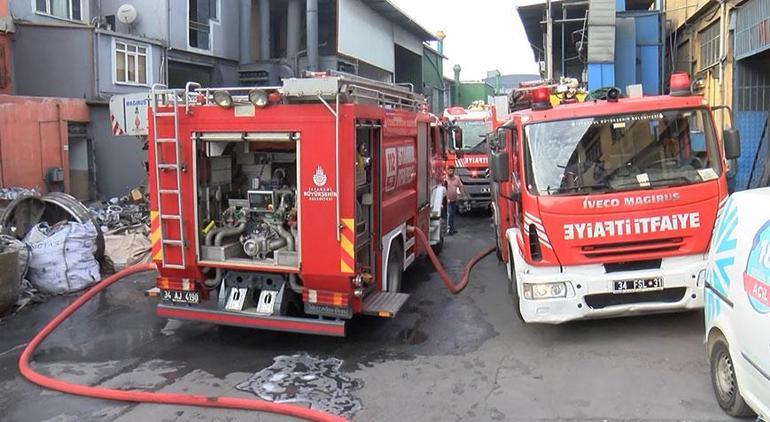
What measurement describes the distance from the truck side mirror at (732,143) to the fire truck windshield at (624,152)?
0.35 ft

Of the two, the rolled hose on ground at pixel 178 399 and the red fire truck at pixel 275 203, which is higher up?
the red fire truck at pixel 275 203

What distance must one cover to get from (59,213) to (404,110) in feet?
20.5

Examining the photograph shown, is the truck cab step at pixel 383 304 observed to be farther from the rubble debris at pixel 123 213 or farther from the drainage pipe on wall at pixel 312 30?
the drainage pipe on wall at pixel 312 30

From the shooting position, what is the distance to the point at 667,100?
6527 mm

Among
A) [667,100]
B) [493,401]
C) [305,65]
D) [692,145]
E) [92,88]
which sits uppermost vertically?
[305,65]

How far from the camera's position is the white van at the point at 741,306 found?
3.94m

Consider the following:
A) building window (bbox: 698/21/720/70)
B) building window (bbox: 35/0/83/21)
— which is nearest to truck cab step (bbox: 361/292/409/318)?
building window (bbox: 698/21/720/70)

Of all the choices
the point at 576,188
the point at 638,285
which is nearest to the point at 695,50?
the point at 576,188

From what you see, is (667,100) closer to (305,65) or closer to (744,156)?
(744,156)

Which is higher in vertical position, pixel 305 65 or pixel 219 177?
pixel 305 65

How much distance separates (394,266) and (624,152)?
3.06 m

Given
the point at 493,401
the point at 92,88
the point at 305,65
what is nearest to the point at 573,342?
the point at 493,401

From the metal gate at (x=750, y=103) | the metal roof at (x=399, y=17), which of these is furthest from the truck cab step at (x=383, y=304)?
the metal roof at (x=399, y=17)

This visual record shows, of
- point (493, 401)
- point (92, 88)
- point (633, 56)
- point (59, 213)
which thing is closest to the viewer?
point (493, 401)
